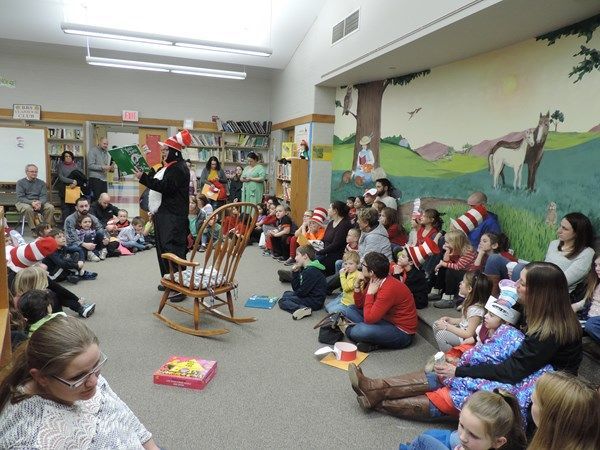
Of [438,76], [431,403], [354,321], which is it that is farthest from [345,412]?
[438,76]

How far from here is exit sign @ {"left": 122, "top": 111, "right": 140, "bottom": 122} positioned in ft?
27.3

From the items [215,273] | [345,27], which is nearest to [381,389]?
[215,273]

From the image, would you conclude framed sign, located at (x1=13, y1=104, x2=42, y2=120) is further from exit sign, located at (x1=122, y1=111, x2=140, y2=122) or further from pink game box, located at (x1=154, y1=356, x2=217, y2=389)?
pink game box, located at (x1=154, y1=356, x2=217, y2=389)

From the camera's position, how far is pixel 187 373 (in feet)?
8.58

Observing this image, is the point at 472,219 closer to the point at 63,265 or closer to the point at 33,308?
the point at 33,308

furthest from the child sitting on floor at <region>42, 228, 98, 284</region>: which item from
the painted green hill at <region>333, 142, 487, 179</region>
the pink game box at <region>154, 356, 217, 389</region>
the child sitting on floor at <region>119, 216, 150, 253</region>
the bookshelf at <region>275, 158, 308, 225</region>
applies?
the painted green hill at <region>333, 142, 487, 179</region>

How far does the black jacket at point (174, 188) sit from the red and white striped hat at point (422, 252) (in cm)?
209

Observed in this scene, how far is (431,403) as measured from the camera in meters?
2.25

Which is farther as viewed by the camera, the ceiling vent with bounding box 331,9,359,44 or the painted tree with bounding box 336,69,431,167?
the painted tree with bounding box 336,69,431,167

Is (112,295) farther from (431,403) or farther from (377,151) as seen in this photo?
(377,151)

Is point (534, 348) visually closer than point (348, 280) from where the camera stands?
Yes

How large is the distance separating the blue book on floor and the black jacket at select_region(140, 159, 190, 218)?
1.04m

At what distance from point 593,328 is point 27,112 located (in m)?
8.97

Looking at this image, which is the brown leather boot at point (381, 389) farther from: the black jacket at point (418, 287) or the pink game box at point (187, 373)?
the black jacket at point (418, 287)
